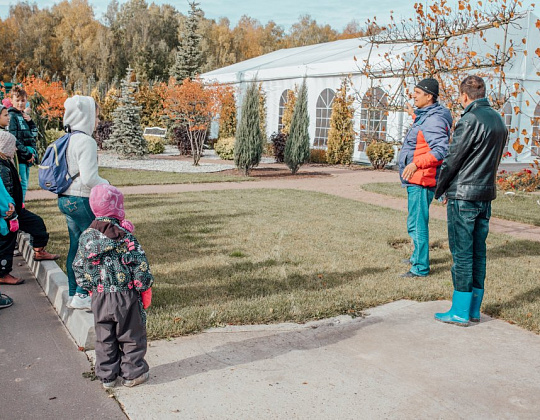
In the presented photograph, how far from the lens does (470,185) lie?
442 centimetres

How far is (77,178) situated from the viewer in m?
4.39

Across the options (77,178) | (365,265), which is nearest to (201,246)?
(365,265)

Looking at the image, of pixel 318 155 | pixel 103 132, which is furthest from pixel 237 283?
pixel 103 132

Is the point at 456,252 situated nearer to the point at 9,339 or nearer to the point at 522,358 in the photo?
the point at 522,358

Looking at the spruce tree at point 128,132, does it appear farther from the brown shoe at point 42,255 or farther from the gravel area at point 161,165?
the brown shoe at point 42,255

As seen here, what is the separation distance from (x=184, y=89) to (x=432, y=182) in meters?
14.1

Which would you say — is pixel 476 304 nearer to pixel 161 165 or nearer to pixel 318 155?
pixel 161 165

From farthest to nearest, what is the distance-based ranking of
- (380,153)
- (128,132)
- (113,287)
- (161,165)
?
1. (128,132)
2. (161,165)
3. (380,153)
4. (113,287)

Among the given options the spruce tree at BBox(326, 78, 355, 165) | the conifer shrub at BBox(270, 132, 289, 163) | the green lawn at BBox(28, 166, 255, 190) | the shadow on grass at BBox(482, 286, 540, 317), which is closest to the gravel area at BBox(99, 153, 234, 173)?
the green lawn at BBox(28, 166, 255, 190)

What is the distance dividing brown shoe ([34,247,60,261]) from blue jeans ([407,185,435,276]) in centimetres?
396

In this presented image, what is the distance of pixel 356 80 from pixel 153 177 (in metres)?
9.37

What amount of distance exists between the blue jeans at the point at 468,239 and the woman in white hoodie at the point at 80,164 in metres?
2.92

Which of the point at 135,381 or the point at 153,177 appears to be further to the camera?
the point at 153,177

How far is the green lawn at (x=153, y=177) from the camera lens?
13.7 m
